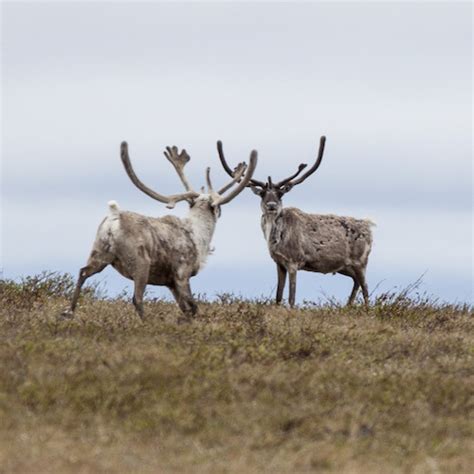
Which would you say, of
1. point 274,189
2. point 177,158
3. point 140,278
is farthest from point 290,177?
point 140,278

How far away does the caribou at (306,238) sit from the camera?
18031 mm

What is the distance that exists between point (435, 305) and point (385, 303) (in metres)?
0.99

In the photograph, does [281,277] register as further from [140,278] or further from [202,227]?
[140,278]

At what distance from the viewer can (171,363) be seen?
10.4 m

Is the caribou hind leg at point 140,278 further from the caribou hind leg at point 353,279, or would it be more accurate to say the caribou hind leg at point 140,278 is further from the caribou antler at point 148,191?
the caribou hind leg at point 353,279

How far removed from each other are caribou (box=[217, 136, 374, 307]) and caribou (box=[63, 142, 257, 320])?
3.66 metres

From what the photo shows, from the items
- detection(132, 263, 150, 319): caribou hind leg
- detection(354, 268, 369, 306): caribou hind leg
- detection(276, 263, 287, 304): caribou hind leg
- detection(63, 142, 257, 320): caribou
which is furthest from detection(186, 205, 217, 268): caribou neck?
detection(354, 268, 369, 306): caribou hind leg

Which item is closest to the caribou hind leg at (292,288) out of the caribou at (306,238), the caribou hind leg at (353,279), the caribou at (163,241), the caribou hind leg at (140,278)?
the caribou at (306,238)

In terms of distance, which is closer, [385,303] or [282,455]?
[282,455]

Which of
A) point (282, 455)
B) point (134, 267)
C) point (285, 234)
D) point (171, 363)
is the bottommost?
point (282, 455)

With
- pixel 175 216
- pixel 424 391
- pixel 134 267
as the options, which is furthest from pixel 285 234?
pixel 424 391

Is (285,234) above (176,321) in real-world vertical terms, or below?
above

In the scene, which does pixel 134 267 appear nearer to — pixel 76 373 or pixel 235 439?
pixel 76 373

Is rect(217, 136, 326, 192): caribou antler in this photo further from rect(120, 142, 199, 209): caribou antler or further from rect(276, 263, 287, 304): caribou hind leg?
rect(120, 142, 199, 209): caribou antler
